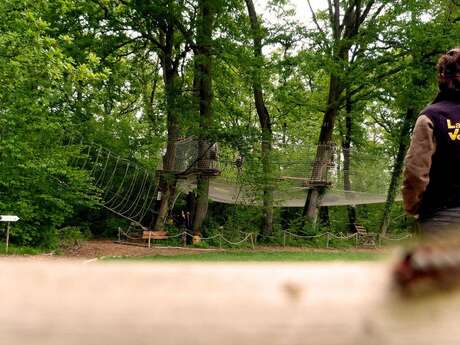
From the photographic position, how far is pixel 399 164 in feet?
60.2

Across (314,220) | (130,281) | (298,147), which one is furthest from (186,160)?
(130,281)

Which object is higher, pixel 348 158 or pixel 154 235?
pixel 348 158

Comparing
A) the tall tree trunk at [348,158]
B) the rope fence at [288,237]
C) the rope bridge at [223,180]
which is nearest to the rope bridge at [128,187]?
the rope bridge at [223,180]

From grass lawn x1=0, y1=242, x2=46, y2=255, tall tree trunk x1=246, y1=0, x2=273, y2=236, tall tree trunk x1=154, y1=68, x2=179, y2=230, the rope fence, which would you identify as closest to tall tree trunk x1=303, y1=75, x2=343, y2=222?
the rope fence

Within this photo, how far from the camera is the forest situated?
1055cm

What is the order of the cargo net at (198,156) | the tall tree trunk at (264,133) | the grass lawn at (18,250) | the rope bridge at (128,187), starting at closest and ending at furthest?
the grass lawn at (18,250), the tall tree trunk at (264,133), the cargo net at (198,156), the rope bridge at (128,187)

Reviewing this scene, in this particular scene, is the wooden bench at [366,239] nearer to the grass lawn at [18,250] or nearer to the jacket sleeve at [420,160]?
the grass lawn at [18,250]

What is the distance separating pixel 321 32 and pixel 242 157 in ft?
14.8

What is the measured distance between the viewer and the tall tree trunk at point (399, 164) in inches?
666

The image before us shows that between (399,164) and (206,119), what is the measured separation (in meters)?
8.43

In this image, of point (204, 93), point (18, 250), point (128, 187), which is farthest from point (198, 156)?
point (18, 250)

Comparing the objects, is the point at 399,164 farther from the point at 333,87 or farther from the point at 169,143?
the point at 169,143

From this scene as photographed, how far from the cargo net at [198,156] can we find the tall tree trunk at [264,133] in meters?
1.51

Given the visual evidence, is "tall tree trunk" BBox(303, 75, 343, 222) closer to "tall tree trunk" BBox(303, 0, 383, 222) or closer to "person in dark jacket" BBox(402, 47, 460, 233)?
"tall tree trunk" BBox(303, 0, 383, 222)
